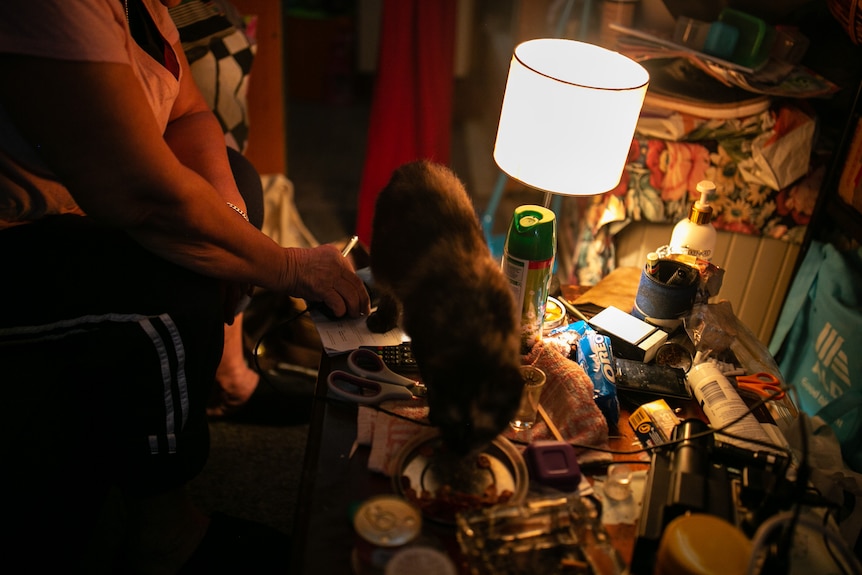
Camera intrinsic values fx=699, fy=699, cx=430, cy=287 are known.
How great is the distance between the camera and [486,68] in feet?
10.5

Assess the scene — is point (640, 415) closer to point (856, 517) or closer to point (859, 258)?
point (856, 517)

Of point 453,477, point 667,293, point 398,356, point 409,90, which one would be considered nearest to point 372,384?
point 398,356

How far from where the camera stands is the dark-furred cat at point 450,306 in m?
0.88

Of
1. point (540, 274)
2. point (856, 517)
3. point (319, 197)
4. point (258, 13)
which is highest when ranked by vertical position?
point (258, 13)

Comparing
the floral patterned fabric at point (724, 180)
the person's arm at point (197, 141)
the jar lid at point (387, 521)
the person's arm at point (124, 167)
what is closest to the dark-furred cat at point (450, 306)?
the jar lid at point (387, 521)

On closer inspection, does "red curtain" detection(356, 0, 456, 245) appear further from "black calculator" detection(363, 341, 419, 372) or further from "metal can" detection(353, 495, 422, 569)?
"metal can" detection(353, 495, 422, 569)

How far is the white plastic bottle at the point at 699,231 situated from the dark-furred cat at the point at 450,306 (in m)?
0.46

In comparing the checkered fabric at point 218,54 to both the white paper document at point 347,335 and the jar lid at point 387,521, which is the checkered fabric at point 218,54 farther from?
the jar lid at point 387,521

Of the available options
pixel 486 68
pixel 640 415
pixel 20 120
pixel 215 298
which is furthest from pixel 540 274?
pixel 486 68

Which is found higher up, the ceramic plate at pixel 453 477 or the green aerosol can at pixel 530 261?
the green aerosol can at pixel 530 261

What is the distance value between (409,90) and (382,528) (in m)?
1.80

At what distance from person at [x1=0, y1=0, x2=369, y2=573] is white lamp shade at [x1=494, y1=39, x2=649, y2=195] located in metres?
0.41

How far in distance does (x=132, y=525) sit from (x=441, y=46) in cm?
168

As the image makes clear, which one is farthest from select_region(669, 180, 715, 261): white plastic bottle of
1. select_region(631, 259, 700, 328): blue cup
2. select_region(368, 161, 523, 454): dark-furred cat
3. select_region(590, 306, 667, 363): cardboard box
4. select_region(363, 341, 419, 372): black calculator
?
select_region(363, 341, 419, 372): black calculator
